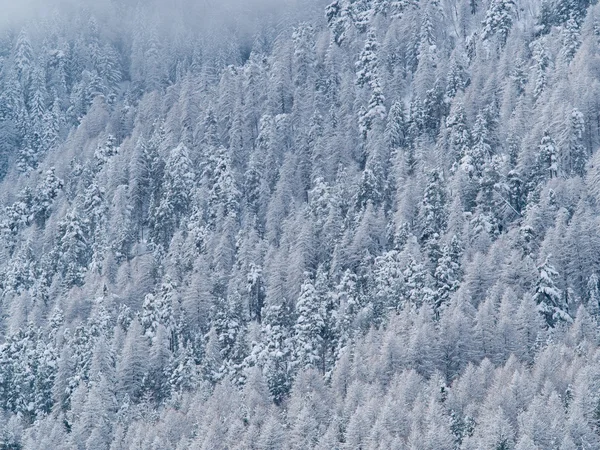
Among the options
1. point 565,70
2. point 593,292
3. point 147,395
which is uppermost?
point 565,70

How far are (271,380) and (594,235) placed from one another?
43.8 metres

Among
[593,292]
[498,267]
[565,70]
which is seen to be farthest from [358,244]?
[565,70]

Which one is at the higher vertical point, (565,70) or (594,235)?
Result: (565,70)

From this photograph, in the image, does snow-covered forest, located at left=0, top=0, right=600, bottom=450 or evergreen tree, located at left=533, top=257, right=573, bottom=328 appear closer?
snow-covered forest, located at left=0, top=0, right=600, bottom=450

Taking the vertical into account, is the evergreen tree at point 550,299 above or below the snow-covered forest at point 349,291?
below

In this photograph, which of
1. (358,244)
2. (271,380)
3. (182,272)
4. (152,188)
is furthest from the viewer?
(152,188)

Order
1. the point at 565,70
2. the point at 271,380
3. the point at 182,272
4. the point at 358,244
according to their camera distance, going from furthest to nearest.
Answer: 1. the point at 565,70
2. the point at 182,272
3. the point at 358,244
4. the point at 271,380

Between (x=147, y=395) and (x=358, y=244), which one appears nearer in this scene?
(x=147, y=395)

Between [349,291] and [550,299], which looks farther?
[349,291]

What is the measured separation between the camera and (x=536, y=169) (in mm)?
159125

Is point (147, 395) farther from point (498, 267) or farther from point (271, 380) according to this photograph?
point (498, 267)

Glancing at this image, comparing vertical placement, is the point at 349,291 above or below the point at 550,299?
above

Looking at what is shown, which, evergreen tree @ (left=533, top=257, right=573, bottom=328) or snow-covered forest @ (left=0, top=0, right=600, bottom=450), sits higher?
snow-covered forest @ (left=0, top=0, right=600, bottom=450)

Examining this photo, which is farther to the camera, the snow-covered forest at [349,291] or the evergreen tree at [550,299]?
the evergreen tree at [550,299]
